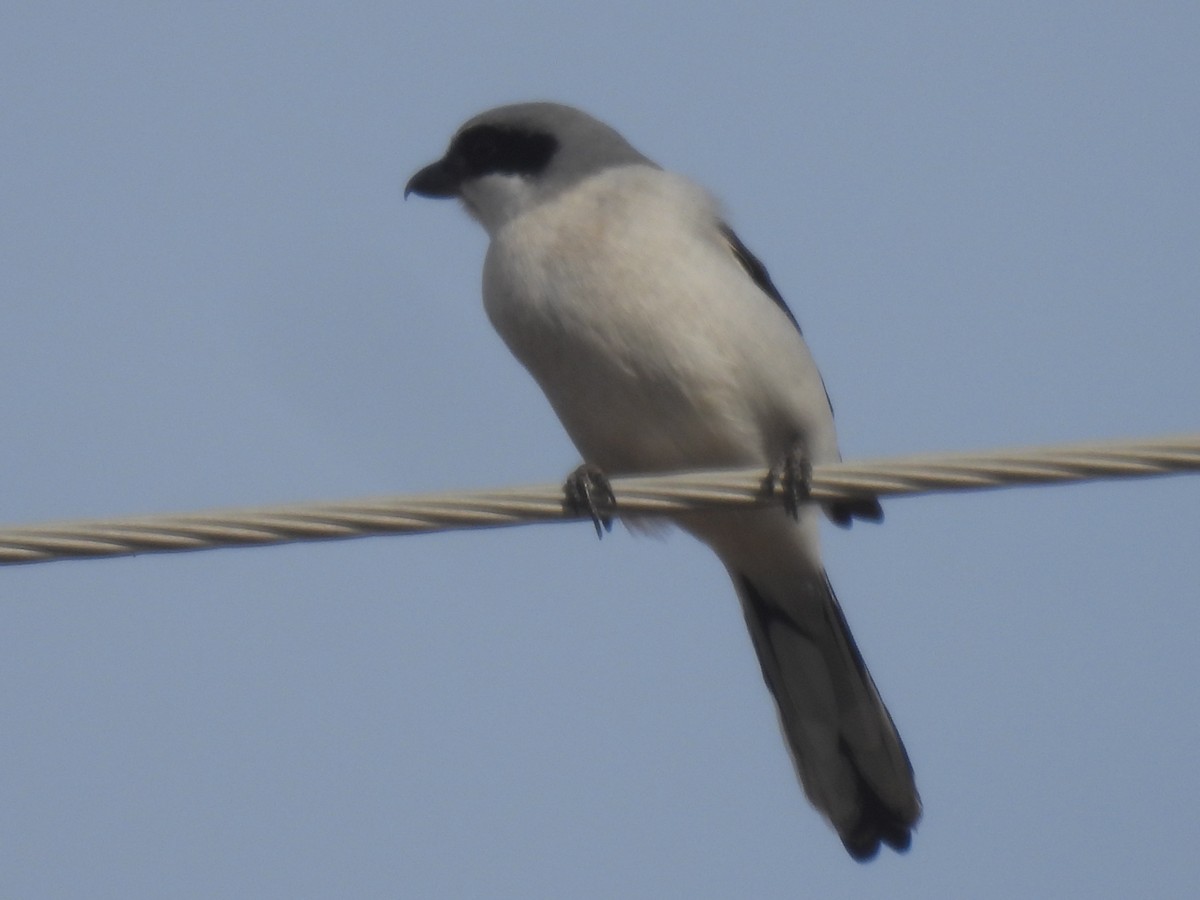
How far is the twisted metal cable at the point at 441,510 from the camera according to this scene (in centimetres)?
361

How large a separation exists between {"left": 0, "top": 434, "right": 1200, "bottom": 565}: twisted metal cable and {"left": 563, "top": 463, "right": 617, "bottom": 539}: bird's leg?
75 cm

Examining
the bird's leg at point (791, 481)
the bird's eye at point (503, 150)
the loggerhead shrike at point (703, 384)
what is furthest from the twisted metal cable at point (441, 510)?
the bird's eye at point (503, 150)

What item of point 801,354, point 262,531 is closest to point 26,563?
point 262,531

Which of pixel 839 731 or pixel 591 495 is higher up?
pixel 591 495

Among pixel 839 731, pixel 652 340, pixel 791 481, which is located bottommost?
pixel 839 731

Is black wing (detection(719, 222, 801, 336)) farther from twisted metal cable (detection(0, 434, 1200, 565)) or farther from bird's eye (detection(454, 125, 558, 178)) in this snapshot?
twisted metal cable (detection(0, 434, 1200, 565))

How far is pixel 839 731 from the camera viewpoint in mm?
5684

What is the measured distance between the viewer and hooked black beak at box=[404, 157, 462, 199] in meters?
6.54

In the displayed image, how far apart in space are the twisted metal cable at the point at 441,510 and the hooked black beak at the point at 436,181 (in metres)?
2.82

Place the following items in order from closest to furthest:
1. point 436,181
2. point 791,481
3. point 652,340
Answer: point 791,481 → point 652,340 → point 436,181

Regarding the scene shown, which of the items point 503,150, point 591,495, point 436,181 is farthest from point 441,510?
point 436,181

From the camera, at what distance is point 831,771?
5.68 metres

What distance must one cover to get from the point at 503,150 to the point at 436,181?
328 mm

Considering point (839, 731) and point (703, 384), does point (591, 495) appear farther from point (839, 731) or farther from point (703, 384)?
point (839, 731)
